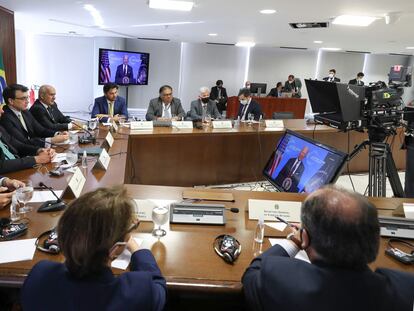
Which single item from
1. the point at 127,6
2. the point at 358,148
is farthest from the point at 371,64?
the point at 358,148

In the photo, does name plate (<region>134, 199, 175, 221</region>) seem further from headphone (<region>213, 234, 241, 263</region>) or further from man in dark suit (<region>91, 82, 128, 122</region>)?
man in dark suit (<region>91, 82, 128, 122</region>)

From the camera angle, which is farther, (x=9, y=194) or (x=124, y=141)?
(x=124, y=141)

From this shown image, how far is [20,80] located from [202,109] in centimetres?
685

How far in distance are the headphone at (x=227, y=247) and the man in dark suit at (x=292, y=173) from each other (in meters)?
0.66

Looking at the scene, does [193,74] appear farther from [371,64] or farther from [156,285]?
[156,285]

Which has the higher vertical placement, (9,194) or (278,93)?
(278,93)

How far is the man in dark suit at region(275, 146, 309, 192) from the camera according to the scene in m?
1.79

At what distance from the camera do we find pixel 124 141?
3.12 meters

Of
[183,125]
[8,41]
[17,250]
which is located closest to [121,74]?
[8,41]

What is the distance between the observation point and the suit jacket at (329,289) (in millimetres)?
805

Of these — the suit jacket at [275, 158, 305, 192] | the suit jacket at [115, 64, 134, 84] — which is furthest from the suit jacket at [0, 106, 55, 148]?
the suit jacket at [115, 64, 134, 84]

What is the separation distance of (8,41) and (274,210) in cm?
517

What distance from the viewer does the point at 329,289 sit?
0.81m

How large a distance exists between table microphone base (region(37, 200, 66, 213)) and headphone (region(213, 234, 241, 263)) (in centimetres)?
76
